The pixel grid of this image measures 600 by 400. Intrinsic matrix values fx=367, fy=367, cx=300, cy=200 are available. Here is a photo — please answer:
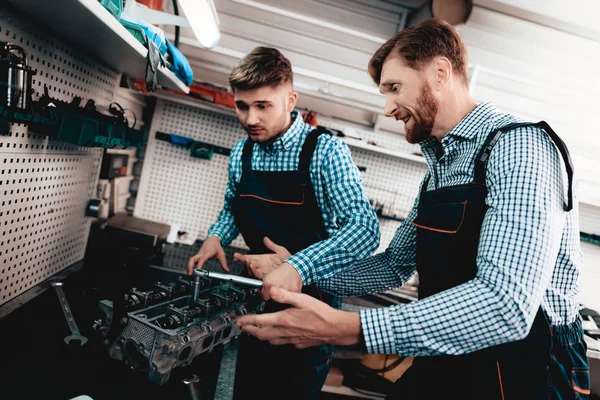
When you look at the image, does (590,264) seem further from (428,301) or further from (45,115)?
(45,115)

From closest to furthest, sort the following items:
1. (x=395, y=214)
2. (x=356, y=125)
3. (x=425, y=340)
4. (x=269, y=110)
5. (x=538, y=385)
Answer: (x=425, y=340) → (x=538, y=385) → (x=269, y=110) → (x=395, y=214) → (x=356, y=125)

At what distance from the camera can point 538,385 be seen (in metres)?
0.91

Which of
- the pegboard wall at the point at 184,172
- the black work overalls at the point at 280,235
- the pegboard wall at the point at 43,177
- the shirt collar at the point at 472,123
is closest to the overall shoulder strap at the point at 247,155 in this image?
the black work overalls at the point at 280,235

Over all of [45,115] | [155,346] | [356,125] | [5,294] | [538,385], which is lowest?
[5,294]

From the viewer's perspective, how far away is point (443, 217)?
105 cm

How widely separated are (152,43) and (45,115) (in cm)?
45

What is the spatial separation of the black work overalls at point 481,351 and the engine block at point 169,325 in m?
0.66

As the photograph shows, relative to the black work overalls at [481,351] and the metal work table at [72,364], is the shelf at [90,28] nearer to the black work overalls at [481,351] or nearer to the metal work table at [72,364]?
the metal work table at [72,364]

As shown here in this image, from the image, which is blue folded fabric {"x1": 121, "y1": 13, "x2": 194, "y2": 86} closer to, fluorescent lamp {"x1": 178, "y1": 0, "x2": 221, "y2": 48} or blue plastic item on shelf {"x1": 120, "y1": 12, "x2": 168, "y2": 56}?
blue plastic item on shelf {"x1": 120, "y1": 12, "x2": 168, "y2": 56}

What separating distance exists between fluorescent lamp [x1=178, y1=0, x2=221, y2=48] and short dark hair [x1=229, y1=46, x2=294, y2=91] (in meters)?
0.25

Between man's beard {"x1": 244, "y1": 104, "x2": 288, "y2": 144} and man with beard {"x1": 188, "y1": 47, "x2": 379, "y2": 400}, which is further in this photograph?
man's beard {"x1": 244, "y1": 104, "x2": 288, "y2": 144}

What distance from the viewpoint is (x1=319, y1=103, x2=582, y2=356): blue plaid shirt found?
0.76m

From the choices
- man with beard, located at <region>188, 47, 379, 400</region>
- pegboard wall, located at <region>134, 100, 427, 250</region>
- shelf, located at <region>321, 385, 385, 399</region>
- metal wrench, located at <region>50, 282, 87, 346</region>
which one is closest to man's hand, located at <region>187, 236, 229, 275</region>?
man with beard, located at <region>188, 47, 379, 400</region>

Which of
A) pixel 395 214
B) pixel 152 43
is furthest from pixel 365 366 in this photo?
pixel 152 43
